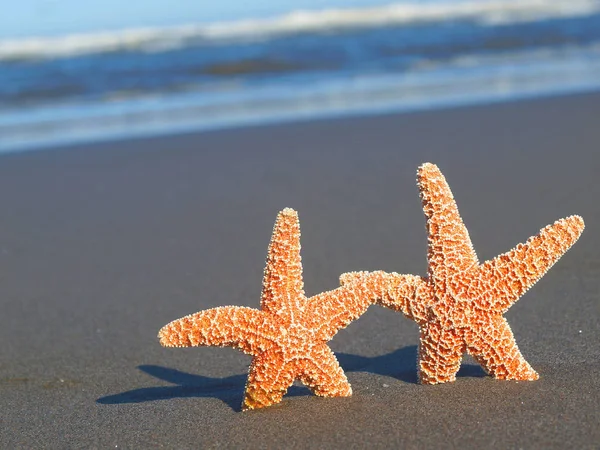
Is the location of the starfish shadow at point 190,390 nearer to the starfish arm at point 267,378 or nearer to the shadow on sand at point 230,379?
the shadow on sand at point 230,379

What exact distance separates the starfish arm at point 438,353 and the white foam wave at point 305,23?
62.2 ft

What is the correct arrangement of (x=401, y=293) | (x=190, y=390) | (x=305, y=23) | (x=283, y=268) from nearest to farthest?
(x=283, y=268)
(x=401, y=293)
(x=190, y=390)
(x=305, y=23)

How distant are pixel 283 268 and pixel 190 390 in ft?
3.38

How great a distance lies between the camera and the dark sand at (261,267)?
142 inches

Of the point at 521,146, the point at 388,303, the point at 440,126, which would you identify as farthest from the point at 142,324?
the point at 440,126

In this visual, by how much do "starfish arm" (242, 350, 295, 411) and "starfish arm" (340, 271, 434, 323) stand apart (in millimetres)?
457

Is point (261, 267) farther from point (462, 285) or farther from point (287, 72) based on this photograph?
point (287, 72)

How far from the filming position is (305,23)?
26.6 meters

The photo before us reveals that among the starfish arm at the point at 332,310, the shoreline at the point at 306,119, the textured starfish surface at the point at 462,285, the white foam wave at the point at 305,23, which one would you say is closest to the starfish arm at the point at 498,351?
the textured starfish surface at the point at 462,285

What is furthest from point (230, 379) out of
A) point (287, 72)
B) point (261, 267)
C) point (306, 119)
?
point (287, 72)

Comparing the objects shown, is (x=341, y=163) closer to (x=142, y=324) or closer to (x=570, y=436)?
(x=142, y=324)

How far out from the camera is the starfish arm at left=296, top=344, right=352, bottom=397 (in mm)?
3707

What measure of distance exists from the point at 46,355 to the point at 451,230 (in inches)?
102

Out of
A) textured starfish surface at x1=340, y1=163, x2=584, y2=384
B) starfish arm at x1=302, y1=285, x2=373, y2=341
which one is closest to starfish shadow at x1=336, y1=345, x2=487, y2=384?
textured starfish surface at x1=340, y1=163, x2=584, y2=384
